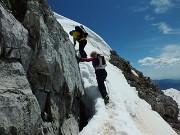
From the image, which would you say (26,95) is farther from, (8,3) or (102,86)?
(102,86)

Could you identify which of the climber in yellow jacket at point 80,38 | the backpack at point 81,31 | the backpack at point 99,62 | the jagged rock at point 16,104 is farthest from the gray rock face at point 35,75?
the backpack at point 81,31

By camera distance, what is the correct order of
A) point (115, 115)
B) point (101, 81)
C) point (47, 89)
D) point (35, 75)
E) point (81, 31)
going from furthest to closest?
point (81, 31) < point (101, 81) < point (115, 115) < point (47, 89) < point (35, 75)

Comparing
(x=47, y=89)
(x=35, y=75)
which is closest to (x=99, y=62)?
(x=47, y=89)

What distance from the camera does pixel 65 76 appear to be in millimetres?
13250

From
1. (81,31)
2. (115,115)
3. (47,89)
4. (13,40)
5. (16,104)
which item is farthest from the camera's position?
(81,31)

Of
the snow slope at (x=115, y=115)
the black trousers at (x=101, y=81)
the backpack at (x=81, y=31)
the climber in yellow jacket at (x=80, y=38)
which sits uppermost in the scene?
the backpack at (x=81, y=31)

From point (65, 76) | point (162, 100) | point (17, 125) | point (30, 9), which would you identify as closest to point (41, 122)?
point (17, 125)

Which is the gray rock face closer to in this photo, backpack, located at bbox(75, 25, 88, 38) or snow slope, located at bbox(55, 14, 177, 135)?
snow slope, located at bbox(55, 14, 177, 135)

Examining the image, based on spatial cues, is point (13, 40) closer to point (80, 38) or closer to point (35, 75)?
point (35, 75)

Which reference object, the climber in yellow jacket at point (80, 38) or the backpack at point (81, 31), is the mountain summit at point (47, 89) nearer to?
the climber in yellow jacket at point (80, 38)

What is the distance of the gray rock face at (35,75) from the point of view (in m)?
9.09

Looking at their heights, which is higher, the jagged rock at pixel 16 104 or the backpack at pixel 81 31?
the backpack at pixel 81 31

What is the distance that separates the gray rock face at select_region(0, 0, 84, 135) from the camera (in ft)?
29.8

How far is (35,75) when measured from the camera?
1137 cm
